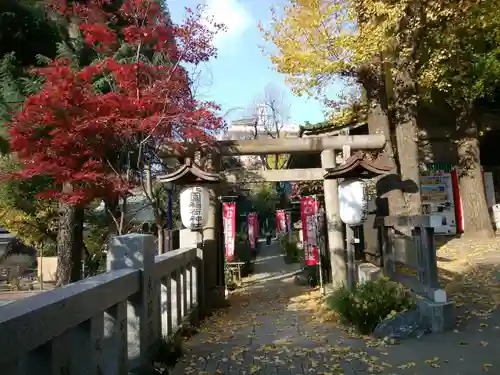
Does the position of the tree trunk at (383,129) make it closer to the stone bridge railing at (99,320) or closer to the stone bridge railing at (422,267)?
the stone bridge railing at (422,267)

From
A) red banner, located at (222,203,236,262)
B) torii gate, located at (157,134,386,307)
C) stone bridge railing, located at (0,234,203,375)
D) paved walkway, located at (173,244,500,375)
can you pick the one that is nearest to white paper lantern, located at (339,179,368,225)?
torii gate, located at (157,134,386,307)

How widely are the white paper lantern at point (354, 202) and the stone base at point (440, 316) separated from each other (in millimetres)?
2421

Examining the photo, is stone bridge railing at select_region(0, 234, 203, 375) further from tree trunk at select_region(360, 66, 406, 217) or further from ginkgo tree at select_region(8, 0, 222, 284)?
tree trunk at select_region(360, 66, 406, 217)

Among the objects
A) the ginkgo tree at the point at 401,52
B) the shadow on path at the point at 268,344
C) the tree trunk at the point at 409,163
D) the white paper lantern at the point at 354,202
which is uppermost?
the ginkgo tree at the point at 401,52

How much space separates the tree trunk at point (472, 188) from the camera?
42.7 feet

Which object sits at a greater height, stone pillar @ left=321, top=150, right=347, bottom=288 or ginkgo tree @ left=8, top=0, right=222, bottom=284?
ginkgo tree @ left=8, top=0, right=222, bottom=284

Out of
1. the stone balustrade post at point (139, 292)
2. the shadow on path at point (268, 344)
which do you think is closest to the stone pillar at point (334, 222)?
the shadow on path at point (268, 344)

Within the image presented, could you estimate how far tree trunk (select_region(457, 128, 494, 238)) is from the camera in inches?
512

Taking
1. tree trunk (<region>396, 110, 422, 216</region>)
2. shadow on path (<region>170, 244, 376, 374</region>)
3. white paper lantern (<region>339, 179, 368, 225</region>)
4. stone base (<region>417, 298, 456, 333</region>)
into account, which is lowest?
shadow on path (<region>170, 244, 376, 374</region>)

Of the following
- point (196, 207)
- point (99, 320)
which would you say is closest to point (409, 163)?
point (196, 207)

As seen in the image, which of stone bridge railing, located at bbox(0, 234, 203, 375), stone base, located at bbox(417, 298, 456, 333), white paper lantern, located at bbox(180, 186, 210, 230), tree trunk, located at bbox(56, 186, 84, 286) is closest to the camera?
stone bridge railing, located at bbox(0, 234, 203, 375)

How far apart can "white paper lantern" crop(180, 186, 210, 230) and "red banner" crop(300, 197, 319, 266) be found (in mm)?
4567

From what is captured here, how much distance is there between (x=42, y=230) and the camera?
49.6 feet

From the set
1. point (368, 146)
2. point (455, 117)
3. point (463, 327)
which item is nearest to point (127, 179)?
point (368, 146)
